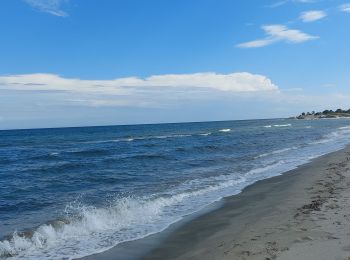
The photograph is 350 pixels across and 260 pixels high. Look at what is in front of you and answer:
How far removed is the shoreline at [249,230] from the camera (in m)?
7.88

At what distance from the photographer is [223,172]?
841 inches

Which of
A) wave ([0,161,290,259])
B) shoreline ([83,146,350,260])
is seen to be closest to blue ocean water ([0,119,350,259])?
wave ([0,161,290,259])

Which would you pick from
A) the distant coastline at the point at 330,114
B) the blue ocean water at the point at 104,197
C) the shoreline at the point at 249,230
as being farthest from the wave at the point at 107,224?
the distant coastline at the point at 330,114

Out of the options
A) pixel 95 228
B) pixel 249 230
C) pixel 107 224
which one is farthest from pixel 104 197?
pixel 249 230

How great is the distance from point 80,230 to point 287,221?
5.34 meters

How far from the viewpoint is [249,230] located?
377 inches

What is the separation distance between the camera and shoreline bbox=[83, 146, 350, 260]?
788cm

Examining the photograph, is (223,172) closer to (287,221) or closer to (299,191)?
(299,191)

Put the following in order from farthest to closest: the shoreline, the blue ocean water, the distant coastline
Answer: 1. the distant coastline
2. the blue ocean water
3. the shoreline

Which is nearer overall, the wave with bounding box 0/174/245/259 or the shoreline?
the shoreline

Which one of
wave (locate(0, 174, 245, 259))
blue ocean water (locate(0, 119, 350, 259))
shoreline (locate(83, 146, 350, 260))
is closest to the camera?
shoreline (locate(83, 146, 350, 260))

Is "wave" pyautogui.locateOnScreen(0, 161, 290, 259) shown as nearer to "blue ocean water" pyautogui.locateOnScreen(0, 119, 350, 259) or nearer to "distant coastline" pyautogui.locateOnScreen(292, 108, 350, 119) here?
"blue ocean water" pyautogui.locateOnScreen(0, 119, 350, 259)

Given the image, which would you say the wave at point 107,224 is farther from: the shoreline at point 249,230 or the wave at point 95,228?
the shoreline at point 249,230

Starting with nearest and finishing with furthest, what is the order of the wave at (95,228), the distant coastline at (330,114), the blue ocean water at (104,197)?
the wave at (95,228), the blue ocean water at (104,197), the distant coastline at (330,114)
